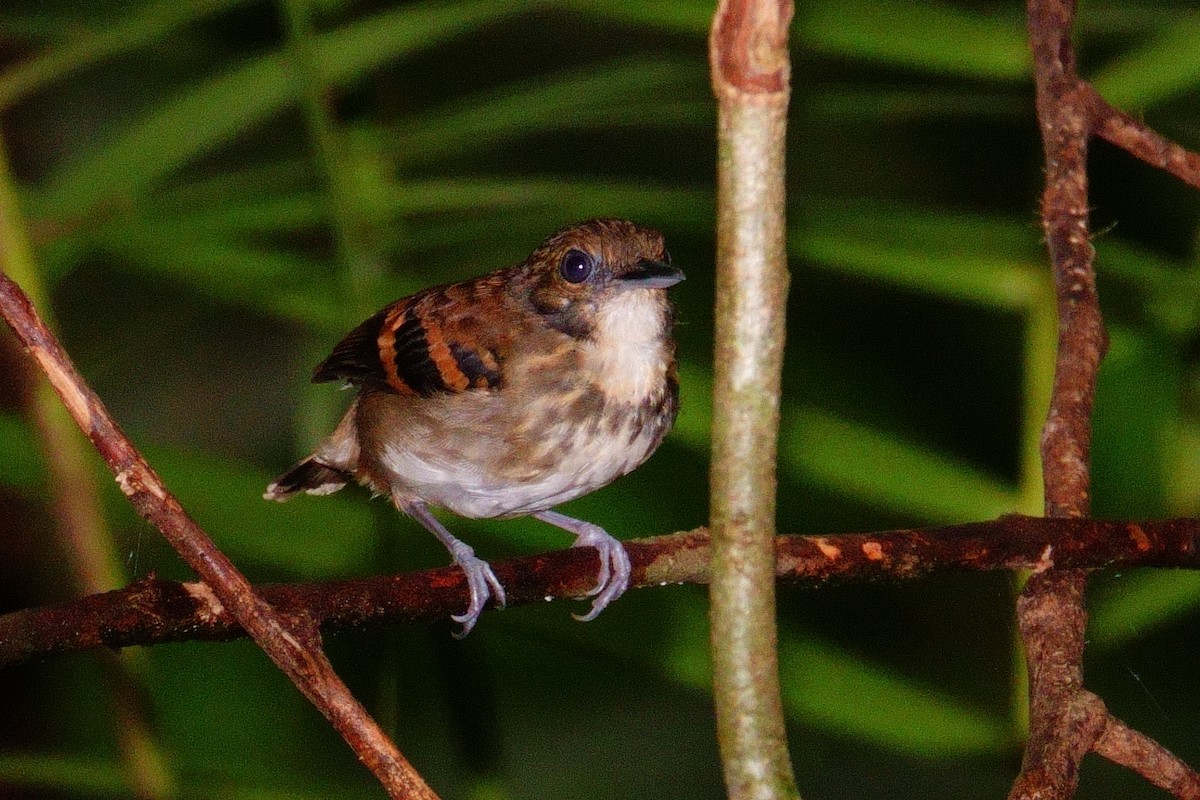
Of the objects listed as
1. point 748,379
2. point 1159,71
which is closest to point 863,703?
point 1159,71

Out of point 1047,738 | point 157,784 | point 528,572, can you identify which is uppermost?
point 528,572

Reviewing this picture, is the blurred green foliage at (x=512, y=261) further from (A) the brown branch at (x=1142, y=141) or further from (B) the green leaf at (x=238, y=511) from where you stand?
(A) the brown branch at (x=1142, y=141)

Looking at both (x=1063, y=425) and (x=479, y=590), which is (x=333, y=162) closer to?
(x=479, y=590)

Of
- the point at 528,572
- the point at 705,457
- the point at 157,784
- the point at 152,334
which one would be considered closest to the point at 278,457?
the point at 152,334

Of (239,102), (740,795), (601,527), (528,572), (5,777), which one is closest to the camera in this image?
(740,795)

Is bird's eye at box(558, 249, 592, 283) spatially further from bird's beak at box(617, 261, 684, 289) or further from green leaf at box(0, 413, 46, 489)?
green leaf at box(0, 413, 46, 489)

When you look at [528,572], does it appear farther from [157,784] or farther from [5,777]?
[5,777]
